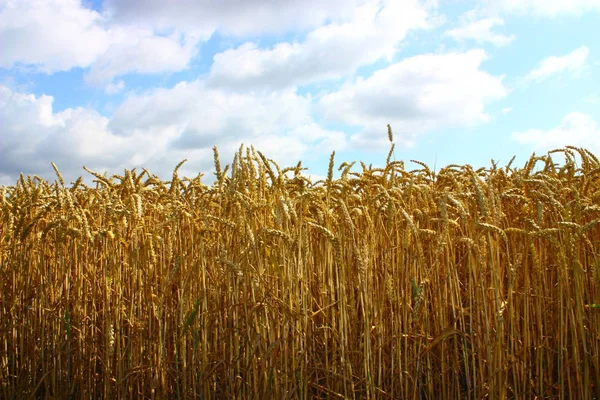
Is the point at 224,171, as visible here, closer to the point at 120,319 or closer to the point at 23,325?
the point at 120,319

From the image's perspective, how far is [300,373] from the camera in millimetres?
1947

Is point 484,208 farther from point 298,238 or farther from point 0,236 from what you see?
point 0,236

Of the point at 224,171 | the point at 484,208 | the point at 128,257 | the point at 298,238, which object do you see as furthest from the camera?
the point at 128,257

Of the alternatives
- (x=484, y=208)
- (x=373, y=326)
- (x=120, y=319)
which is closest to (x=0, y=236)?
(x=120, y=319)

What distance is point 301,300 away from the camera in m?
2.16

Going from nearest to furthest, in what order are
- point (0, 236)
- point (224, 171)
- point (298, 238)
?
point (298, 238) → point (224, 171) → point (0, 236)

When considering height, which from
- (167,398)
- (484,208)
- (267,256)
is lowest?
(167,398)

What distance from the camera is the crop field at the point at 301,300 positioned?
2004 mm

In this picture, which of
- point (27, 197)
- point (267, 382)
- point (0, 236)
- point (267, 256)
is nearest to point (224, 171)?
point (267, 256)

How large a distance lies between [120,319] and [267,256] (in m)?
0.89

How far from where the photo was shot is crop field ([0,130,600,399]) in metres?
2.00

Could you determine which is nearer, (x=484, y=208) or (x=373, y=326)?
(x=484, y=208)

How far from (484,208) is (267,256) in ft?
2.67

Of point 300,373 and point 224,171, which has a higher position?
point 224,171
